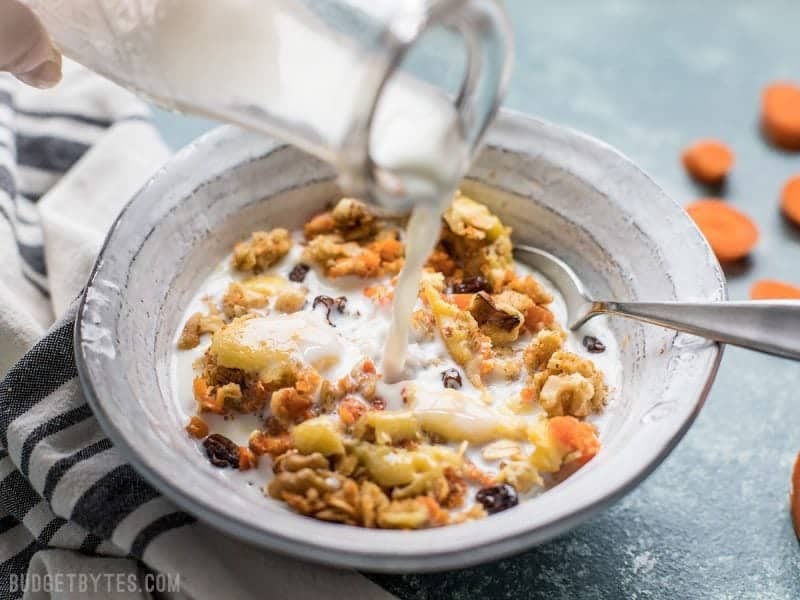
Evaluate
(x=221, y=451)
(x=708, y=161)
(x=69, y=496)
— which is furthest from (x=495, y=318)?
(x=708, y=161)

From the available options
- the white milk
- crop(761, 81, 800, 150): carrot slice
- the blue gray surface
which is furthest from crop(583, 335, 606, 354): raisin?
crop(761, 81, 800, 150): carrot slice

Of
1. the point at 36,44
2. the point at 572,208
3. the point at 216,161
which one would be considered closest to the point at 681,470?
the point at 572,208

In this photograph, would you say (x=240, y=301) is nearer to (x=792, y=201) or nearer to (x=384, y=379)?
(x=384, y=379)

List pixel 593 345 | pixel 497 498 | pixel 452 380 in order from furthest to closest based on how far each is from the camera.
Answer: pixel 593 345 < pixel 452 380 < pixel 497 498

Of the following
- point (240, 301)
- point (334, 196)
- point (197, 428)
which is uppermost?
point (334, 196)

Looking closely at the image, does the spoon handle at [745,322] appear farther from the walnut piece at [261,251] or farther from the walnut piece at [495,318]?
the walnut piece at [261,251]

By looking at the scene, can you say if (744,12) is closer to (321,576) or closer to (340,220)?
(340,220)

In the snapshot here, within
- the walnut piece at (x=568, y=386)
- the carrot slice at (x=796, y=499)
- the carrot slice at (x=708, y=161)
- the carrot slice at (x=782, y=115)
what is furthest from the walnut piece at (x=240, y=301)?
the carrot slice at (x=782, y=115)

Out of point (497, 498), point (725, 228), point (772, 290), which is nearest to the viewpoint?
point (497, 498)
